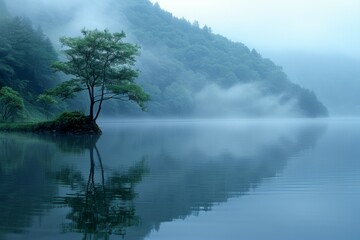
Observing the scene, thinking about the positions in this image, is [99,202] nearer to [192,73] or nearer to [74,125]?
[74,125]

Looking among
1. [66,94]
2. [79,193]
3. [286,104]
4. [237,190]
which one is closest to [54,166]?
[79,193]

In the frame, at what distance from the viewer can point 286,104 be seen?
579 ft

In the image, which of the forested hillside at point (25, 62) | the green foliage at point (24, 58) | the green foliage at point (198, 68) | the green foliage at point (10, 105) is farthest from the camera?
the green foliage at point (198, 68)

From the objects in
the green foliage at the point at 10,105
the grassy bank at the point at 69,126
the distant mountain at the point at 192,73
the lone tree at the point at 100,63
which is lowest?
the grassy bank at the point at 69,126

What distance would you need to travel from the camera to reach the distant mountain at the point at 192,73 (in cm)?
14888

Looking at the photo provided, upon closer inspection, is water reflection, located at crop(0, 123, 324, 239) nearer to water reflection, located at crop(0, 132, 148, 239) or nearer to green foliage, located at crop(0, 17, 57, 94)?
water reflection, located at crop(0, 132, 148, 239)

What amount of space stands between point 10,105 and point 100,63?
45.7ft

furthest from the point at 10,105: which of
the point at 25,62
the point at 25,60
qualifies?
the point at 25,62

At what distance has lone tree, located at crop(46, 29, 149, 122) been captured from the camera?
155 ft

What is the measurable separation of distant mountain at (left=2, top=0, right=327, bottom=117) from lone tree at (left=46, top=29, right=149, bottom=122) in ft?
290

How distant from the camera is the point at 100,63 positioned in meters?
48.3

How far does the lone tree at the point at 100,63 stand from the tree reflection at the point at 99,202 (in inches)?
1153

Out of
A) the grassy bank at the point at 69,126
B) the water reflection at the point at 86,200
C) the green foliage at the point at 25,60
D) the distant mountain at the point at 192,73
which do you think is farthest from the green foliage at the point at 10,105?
the distant mountain at the point at 192,73

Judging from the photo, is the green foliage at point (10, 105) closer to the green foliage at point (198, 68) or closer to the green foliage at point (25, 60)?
the green foliage at point (25, 60)
